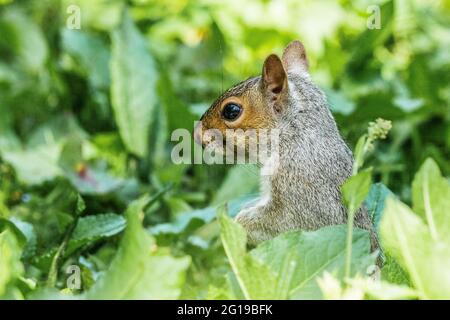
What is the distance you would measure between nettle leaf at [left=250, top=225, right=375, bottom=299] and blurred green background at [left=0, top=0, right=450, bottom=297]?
0.61 meters

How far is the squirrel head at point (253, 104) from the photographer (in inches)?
106

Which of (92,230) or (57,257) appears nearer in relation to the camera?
(57,257)

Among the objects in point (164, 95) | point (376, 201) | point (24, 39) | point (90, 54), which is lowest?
point (376, 201)

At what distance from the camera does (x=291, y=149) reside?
Result: 2.58 meters

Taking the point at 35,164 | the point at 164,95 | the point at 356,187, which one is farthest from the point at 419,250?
the point at 35,164

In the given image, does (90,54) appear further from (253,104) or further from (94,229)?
(94,229)

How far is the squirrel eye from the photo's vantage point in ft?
9.03

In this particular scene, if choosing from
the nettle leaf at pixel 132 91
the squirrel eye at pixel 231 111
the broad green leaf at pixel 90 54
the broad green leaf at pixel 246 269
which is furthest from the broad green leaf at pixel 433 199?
the broad green leaf at pixel 90 54

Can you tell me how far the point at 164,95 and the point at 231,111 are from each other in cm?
113

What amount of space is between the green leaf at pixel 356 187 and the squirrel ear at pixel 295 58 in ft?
3.78

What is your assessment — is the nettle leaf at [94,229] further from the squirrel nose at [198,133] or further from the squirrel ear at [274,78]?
the squirrel ear at [274,78]
